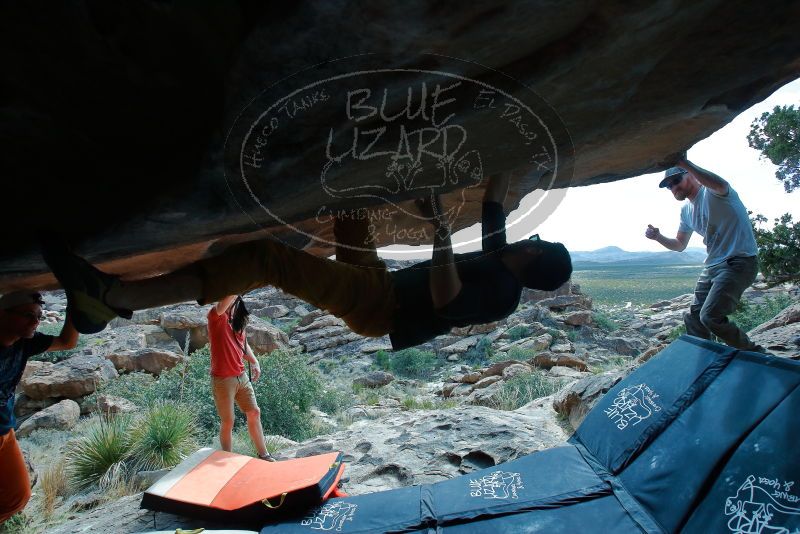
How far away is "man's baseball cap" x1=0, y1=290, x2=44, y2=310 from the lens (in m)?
3.13

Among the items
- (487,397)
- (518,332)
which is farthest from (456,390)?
(518,332)

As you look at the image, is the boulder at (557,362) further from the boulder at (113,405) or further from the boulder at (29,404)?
the boulder at (29,404)

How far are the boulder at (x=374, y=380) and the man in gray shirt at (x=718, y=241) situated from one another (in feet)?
38.1

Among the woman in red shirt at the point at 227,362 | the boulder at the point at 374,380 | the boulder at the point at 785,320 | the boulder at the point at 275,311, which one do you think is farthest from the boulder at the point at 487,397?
the boulder at the point at 275,311

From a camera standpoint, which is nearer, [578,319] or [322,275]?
[322,275]

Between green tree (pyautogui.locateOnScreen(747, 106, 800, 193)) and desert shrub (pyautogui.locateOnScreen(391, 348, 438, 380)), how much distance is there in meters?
11.8

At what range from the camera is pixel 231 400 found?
5367mm

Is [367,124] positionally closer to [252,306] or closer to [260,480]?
[260,480]

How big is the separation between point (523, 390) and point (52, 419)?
29.6 ft

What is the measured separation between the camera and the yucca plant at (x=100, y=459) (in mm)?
6332

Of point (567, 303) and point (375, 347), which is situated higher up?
point (567, 303)

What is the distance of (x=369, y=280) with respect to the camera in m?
2.80

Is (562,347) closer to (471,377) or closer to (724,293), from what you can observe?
(471,377)

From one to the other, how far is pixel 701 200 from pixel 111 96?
14.6ft
